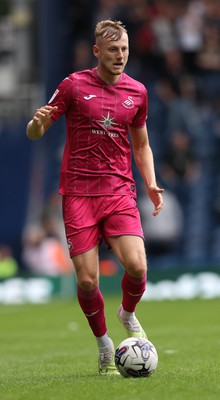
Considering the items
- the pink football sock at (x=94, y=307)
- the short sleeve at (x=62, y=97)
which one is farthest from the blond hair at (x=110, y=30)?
the pink football sock at (x=94, y=307)

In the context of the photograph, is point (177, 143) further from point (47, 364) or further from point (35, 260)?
point (47, 364)

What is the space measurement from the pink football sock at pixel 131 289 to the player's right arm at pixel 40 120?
1.18 meters

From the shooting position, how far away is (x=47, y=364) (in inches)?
361

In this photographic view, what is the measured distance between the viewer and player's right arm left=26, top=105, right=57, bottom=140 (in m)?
7.59

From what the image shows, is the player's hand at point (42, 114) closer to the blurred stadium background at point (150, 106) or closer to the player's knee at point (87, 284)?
the player's knee at point (87, 284)

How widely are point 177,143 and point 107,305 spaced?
5688mm

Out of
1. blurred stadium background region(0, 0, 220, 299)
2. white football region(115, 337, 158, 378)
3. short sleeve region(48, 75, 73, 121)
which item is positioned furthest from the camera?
blurred stadium background region(0, 0, 220, 299)

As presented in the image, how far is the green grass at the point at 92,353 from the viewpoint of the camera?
683cm

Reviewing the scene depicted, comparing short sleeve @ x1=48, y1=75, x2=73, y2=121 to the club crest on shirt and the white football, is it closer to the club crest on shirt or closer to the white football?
the club crest on shirt

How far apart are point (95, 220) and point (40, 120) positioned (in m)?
0.81

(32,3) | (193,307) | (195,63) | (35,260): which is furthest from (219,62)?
(193,307)

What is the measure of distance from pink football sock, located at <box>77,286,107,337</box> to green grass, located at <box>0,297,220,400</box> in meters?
0.35

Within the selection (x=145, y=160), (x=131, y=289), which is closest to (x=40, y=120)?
(x=145, y=160)

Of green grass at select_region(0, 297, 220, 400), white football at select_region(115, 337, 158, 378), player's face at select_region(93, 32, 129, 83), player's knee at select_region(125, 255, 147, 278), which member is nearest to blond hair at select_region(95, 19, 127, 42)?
player's face at select_region(93, 32, 129, 83)
